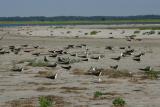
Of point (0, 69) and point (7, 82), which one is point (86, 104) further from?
point (0, 69)

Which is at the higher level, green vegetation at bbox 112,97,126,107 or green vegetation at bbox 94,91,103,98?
green vegetation at bbox 112,97,126,107

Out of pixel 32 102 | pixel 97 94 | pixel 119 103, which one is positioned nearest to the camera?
pixel 119 103

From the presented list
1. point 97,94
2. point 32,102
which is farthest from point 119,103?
point 32,102

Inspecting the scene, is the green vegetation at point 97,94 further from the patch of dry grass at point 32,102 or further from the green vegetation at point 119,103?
the green vegetation at point 119,103

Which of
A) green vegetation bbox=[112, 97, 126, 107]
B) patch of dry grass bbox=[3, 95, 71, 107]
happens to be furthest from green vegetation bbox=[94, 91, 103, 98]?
green vegetation bbox=[112, 97, 126, 107]

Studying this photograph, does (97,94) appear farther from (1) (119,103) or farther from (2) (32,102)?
(2) (32,102)

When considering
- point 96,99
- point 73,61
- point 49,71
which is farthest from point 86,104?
point 73,61

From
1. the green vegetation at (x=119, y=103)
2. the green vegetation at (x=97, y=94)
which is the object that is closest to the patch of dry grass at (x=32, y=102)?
the green vegetation at (x=97, y=94)

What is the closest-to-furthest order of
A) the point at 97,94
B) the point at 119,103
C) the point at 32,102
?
the point at 119,103, the point at 32,102, the point at 97,94

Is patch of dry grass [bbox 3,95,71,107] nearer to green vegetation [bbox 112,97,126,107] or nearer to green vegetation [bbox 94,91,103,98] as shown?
green vegetation [bbox 94,91,103,98]

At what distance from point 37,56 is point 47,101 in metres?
25.1

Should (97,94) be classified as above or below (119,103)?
below

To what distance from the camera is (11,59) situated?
138 feet

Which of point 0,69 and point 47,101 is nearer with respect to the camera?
point 47,101
